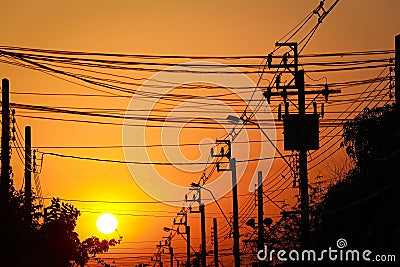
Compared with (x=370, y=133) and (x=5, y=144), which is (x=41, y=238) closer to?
(x=5, y=144)

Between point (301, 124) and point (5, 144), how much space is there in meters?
15.1

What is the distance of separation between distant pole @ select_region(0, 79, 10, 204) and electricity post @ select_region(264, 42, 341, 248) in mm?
11851

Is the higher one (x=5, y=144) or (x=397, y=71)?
(x=397, y=71)

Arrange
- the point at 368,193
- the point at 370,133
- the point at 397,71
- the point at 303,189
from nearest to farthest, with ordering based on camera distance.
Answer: the point at 397,71
the point at 303,189
the point at 368,193
the point at 370,133

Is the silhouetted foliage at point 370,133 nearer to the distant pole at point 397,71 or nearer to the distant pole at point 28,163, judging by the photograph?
the distant pole at point 397,71

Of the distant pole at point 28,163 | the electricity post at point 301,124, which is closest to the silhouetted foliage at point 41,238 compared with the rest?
the distant pole at point 28,163

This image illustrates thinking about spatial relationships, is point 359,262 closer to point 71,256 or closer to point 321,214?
point 321,214

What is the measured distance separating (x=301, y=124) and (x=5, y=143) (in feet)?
49.4

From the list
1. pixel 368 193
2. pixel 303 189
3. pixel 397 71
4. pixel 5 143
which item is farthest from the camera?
pixel 368 193

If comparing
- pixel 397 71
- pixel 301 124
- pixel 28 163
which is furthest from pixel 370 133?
pixel 28 163

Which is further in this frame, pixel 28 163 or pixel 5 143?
pixel 28 163

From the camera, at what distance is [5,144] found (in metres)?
37.5

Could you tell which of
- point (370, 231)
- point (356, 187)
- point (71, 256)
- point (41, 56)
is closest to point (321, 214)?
point (356, 187)

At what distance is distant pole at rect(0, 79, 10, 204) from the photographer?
37344 millimetres
